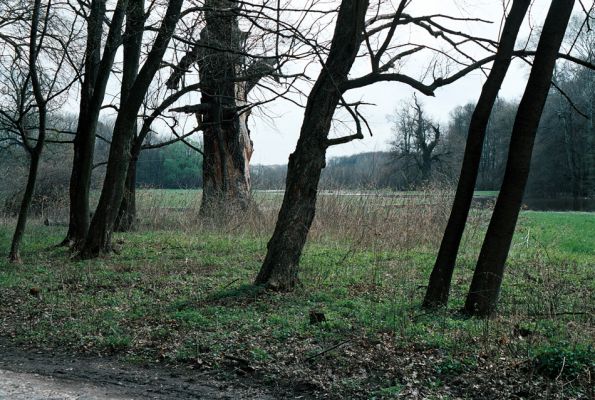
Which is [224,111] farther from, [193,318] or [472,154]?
[472,154]

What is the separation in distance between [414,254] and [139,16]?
7.80 m

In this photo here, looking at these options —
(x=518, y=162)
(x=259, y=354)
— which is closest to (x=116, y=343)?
(x=259, y=354)

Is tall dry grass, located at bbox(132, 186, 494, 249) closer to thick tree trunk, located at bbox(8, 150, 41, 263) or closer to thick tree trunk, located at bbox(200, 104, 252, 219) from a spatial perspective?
thick tree trunk, located at bbox(200, 104, 252, 219)

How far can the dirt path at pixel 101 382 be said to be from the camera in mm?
5488

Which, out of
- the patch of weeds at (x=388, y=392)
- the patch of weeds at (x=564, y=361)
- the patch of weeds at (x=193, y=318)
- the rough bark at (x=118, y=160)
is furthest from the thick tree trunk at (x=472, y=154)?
the rough bark at (x=118, y=160)

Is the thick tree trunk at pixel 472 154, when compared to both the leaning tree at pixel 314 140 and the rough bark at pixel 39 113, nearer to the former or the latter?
the leaning tree at pixel 314 140

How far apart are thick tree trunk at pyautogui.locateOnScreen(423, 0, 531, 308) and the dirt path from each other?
3.17 metres

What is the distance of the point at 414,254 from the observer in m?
13.0

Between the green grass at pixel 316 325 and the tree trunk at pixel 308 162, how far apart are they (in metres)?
0.48

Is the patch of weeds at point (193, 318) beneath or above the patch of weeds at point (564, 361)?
beneath

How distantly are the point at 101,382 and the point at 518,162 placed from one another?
5043mm

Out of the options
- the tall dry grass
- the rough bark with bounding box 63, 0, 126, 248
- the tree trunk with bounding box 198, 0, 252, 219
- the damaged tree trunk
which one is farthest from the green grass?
the tree trunk with bounding box 198, 0, 252, 219

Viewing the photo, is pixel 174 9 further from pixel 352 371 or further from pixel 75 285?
pixel 352 371

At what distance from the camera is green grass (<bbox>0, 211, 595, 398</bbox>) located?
5773mm
